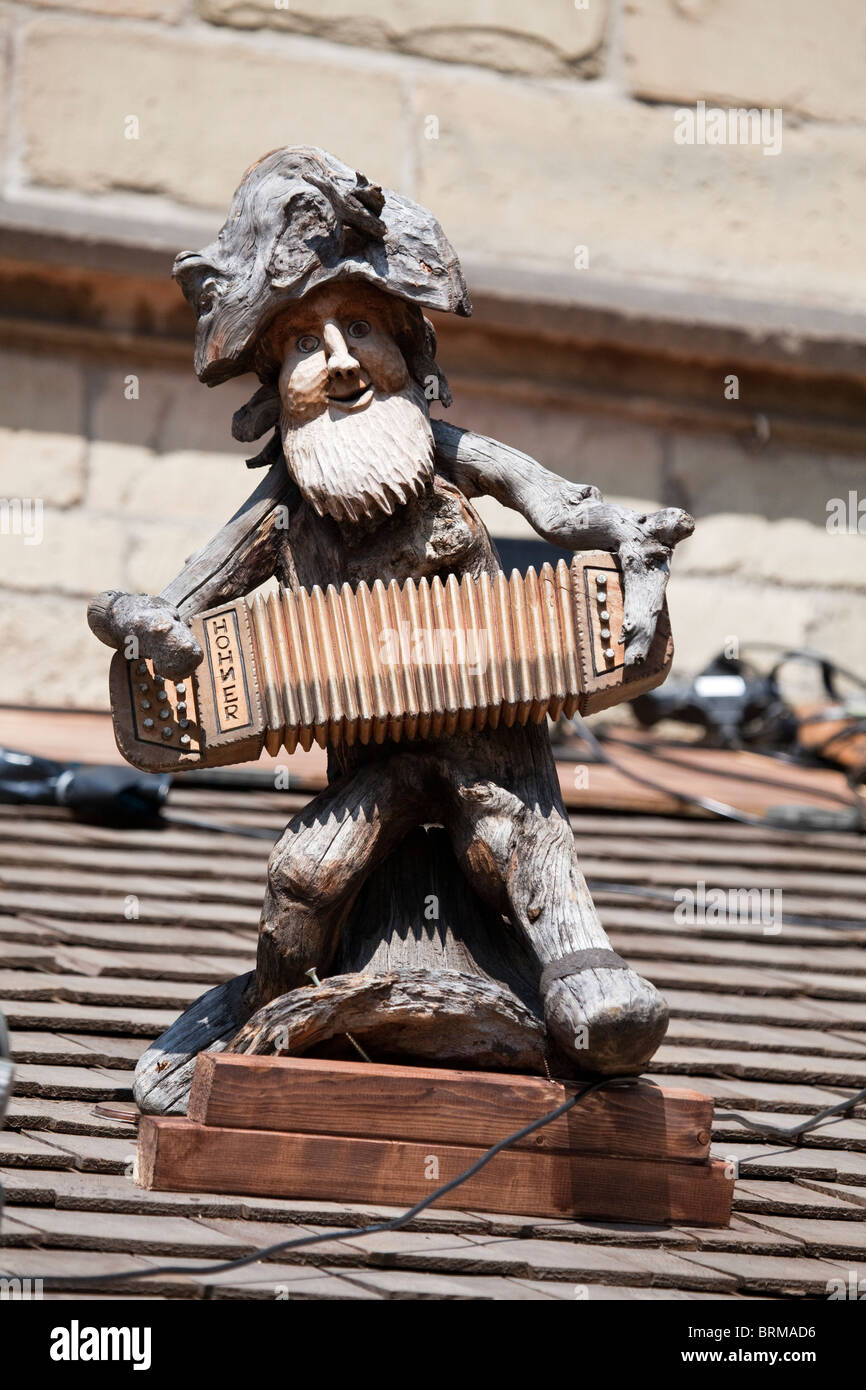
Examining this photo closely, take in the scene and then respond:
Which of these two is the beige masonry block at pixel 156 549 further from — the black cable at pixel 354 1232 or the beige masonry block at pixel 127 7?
the black cable at pixel 354 1232

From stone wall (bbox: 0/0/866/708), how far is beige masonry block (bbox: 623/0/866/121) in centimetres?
1

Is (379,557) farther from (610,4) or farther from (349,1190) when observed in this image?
(610,4)

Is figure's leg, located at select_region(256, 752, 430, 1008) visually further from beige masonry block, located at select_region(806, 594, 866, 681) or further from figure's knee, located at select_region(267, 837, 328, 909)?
beige masonry block, located at select_region(806, 594, 866, 681)

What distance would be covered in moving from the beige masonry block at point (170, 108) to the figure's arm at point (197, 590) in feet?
13.7

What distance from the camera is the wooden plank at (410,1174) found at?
107 inches

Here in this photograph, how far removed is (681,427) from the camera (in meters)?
7.49

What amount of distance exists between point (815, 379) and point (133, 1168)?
5.62 m

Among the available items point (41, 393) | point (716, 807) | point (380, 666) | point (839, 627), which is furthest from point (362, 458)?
point (839, 627)

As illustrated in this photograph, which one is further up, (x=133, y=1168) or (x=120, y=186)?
(x=120, y=186)

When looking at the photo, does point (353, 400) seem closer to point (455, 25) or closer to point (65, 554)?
point (65, 554)

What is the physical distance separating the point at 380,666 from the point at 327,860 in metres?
0.32

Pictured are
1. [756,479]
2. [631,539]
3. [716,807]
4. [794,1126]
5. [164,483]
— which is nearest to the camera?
[631,539]

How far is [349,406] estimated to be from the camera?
3.03 m

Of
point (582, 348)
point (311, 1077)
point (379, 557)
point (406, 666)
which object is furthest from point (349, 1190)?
point (582, 348)
